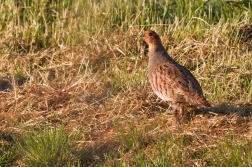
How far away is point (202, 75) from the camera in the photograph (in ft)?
22.0

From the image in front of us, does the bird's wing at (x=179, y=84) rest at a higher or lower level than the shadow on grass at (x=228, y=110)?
higher

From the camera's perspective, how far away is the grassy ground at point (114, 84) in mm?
5008

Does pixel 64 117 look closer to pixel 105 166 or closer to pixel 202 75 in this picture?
pixel 105 166

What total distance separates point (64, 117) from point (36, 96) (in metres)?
0.43

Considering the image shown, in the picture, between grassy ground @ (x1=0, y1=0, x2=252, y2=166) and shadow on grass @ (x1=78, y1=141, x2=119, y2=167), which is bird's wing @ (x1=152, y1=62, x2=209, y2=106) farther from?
shadow on grass @ (x1=78, y1=141, x2=119, y2=167)

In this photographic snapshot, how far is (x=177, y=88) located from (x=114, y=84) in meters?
1.20

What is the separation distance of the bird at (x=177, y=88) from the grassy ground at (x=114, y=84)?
0.45 ft

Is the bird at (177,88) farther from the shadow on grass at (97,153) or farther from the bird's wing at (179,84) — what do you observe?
the shadow on grass at (97,153)

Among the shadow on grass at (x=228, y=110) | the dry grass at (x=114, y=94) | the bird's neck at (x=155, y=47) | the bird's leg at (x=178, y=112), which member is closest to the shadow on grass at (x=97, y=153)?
the dry grass at (x=114, y=94)

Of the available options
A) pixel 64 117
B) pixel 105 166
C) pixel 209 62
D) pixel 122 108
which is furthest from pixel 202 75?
pixel 105 166

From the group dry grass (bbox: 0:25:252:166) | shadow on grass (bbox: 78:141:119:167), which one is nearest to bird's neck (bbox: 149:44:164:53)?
dry grass (bbox: 0:25:252:166)

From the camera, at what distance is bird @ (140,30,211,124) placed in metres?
5.32

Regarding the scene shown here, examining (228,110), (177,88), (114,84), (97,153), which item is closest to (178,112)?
(177,88)

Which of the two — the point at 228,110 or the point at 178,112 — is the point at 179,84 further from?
the point at 228,110
